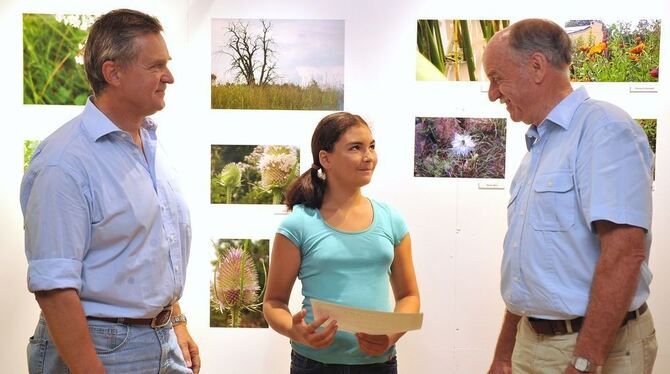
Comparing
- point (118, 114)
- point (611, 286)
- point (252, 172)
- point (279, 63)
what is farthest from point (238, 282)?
point (611, 286)

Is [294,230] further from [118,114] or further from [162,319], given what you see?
[118,114]

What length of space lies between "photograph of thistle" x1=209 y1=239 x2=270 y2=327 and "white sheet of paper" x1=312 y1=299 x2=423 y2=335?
1.51m

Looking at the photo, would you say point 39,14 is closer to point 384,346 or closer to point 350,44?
point 350,44

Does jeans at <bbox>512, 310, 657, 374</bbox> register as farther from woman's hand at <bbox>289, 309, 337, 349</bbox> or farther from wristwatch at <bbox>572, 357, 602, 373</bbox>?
woman's hand at <bbox>289, 309, 337, 349</bbox>

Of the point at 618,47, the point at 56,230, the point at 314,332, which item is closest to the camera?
the point at 56,230

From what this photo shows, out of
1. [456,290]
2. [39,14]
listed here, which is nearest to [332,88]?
[456,290]

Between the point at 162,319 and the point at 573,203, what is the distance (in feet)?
4.49

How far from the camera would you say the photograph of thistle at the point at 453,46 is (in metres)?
3.95

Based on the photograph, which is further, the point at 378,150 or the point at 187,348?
the point at 378,150

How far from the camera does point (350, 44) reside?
398 centimetres

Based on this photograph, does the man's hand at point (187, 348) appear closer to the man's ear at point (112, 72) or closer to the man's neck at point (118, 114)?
the man's neck at point (118, 114)

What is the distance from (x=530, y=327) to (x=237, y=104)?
2.09 meters

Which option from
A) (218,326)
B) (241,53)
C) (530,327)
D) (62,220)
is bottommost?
(218,326)

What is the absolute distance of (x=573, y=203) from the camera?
7.77 feet
